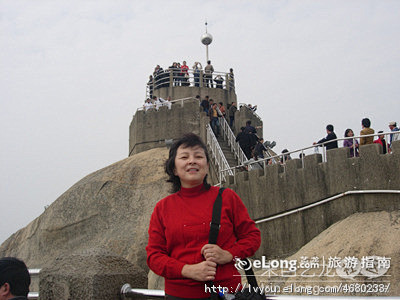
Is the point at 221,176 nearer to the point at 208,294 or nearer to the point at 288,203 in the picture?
the point at 288,203

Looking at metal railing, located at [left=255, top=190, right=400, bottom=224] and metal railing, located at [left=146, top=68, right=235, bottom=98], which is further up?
metal railing, located at [left=146, top=68, right=235, bottom=98]

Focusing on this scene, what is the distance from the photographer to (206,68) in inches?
947

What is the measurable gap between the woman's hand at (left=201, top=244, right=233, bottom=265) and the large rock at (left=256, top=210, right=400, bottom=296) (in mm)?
3781

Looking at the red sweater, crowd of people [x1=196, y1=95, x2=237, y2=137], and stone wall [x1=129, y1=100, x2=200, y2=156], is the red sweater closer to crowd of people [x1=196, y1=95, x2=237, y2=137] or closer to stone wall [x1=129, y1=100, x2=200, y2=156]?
crowd of people [x1=196, y1=95, x2=237, y2=137]

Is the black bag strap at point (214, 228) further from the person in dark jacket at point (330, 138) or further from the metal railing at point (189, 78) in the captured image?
the metal railing at point (189, 78)

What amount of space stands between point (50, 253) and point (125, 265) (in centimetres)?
1570

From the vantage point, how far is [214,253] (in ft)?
9.20

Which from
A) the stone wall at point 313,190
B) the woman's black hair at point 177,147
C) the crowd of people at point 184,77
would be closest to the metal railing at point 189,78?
the crowd of people at point 184,77

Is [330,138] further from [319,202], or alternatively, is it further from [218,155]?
[218,155]

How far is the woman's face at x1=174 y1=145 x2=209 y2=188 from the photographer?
10.5 feet

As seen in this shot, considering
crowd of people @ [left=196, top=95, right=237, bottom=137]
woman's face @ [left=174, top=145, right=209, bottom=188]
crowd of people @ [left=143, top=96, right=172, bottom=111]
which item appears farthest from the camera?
crowd of people @ [left=143, top=96, right=172, bottom=111]

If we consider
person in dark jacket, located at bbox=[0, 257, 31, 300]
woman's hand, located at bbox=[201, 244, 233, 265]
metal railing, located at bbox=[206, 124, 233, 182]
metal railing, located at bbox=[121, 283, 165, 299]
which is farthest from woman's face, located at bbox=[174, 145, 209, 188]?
metal railing, located at bbox=[206, 124, 233, 182]

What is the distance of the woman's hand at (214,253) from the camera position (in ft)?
9.20

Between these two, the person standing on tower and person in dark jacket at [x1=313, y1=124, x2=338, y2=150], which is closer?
person in dark jacket at [x1=313, y1=124, x2=338, y2=150]
